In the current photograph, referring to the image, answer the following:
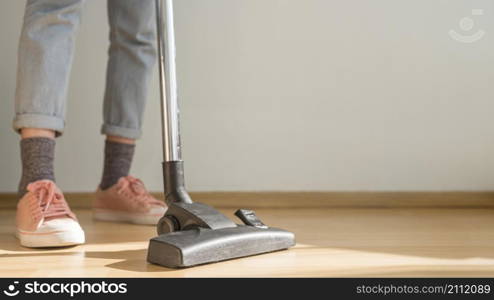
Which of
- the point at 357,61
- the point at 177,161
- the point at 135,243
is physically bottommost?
the point at 135,243

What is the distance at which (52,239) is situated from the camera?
4.18 feet

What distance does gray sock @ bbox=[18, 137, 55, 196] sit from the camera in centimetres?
136

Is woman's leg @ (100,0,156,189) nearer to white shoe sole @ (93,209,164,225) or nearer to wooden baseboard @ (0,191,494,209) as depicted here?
white shoe sole @ (93,209,164,225)

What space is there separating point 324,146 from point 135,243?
2.83 feet

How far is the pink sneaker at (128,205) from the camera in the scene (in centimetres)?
165

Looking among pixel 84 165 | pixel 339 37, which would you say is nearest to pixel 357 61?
pixel 339 37

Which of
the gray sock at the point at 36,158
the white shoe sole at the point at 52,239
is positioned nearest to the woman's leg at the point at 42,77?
the gray sock at the point at 36,158

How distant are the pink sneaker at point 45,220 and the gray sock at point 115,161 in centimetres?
34

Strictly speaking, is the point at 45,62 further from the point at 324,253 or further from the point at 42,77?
the point at 324,253

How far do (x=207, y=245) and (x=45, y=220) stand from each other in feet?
1.25

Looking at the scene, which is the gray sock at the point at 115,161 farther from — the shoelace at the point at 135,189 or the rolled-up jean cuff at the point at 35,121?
the rolled-up jean cuff at the point at 35,121

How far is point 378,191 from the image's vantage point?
206 cm

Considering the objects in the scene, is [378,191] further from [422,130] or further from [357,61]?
[357,61]

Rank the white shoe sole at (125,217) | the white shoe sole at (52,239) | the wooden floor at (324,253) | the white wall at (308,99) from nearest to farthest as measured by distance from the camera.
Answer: the wooden floor at (324,253)
the white shoe sole at (52,239)
the white shoe sole at (125,217)
the white wall at (308,99)
